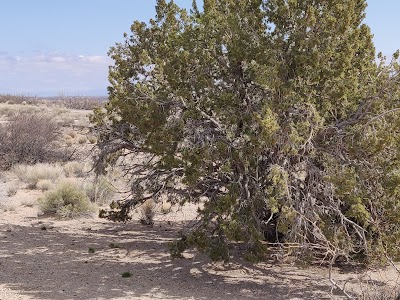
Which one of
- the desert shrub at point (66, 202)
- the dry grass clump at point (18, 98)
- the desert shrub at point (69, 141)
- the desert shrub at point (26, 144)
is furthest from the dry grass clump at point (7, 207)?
the dry grass clump at point (18, 98)

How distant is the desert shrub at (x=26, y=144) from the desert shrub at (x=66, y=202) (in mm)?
9012

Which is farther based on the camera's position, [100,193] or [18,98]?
[18,98]

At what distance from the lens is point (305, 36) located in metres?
7.98

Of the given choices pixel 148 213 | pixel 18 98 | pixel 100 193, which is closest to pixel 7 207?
pixel 100 193

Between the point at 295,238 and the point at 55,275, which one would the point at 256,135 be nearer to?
the point at 295,238

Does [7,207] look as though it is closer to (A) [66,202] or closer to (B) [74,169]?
(A) [66,202]

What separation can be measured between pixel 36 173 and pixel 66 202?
5.54 meters

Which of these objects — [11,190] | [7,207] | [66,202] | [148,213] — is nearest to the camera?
[148,213]

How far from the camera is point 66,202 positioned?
15055 mm

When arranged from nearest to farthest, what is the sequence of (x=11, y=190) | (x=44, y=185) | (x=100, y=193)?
1. (x=100, y=193)
2. (x=11, y=190)
3. (x=44, y=185)

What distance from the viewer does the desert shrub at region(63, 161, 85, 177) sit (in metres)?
21.9

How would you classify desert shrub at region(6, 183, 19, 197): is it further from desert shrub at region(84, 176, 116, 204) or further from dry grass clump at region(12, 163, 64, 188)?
desert shrub at region(84, 176, 116, 204)

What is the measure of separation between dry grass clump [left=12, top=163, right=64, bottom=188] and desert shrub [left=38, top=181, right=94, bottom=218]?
15.6 feet

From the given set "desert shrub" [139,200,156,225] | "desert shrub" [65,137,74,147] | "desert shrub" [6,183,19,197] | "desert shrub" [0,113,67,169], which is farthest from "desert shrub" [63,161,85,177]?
"desert shrub" [139,200,156,225]
